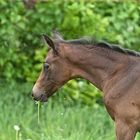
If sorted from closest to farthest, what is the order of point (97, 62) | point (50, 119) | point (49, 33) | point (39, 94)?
point (97, 62) → point (39, 94) → point (50, 119) → point (49, 33)

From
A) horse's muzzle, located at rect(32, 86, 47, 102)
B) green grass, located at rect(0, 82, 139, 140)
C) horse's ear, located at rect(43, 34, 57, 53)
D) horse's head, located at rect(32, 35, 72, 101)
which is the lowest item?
green grass, located at rect(0, 82, 139, 140)

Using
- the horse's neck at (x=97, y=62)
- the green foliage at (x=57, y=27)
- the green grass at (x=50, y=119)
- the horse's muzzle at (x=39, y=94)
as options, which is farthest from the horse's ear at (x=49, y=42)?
the green foliage at (x=57, y=27)

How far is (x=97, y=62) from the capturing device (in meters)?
7.35

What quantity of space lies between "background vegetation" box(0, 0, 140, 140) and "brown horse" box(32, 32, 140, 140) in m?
1.91

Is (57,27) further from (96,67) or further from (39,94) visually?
(96,67)

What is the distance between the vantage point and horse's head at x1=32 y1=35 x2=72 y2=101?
735 centimetres

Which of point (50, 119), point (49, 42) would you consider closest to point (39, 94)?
point (49, 42)

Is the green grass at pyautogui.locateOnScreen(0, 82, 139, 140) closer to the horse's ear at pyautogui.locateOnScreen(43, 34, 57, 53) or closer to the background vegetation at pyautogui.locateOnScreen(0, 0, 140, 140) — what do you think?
the background vegetation at pyautogui.locateOnScreen(0, 0, 140, 140)

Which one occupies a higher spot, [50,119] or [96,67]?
[96,67]

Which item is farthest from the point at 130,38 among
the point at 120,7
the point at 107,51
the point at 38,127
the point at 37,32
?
the point at 107,51

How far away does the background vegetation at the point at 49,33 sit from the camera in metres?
9.76

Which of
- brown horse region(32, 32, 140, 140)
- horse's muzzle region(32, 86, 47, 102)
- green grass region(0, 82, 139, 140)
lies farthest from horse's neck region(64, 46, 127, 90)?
green grass region(0, 82, 139, 140)

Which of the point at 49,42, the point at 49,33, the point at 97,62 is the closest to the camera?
the point at 49,42

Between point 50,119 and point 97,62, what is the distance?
1.64m
